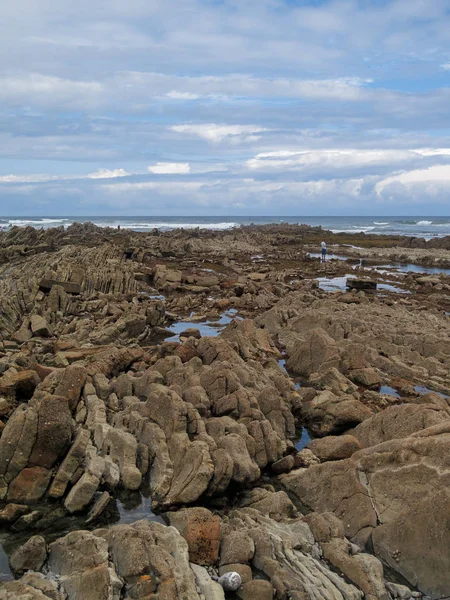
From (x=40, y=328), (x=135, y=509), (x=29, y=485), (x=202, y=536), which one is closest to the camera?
(x=202, y=536)

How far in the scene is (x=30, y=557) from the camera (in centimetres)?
838

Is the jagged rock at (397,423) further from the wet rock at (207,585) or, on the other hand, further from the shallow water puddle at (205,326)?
the shallow water puddle at (205,326)

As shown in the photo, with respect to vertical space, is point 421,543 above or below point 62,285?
below

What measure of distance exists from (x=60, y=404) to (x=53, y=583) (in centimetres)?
428

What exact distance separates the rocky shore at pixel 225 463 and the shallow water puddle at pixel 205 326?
147 centimetres

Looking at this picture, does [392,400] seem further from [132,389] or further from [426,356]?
[132,389]

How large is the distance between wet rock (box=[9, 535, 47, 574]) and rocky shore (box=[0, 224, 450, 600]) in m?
0.03

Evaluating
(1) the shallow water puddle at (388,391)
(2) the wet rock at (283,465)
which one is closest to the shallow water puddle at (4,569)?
(2) the wet rock at (283,465)

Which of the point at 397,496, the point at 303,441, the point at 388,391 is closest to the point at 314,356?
the point at 388,391

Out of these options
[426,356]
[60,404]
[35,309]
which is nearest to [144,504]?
[60,404]

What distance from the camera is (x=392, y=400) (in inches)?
661

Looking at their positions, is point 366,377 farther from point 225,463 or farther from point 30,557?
point 30,557

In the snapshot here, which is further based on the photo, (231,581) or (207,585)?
(231,581)

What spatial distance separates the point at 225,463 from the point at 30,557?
3972 millimetres
